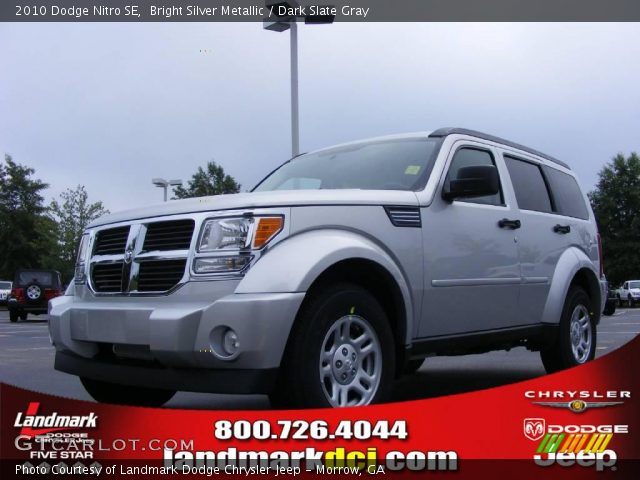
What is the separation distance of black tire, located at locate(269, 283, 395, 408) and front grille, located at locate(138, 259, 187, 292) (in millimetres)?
706

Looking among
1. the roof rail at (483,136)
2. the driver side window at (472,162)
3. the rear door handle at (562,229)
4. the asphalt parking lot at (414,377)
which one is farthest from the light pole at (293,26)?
the asphalt parking lot at (414,377)

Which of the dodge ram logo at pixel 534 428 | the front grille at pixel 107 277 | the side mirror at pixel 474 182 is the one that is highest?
the side mirror at pixel 474 182

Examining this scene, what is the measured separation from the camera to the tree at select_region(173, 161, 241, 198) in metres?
42.3

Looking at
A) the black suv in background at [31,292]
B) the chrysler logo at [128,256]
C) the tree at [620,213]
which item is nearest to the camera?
the chrysler logo at [128,256]

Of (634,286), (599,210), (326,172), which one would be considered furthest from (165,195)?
(599,210)

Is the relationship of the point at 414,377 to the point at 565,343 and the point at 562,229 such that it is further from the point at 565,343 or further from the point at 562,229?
the point at 562,229

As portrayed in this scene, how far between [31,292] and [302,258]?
22.3 meters

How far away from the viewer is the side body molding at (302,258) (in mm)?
3658

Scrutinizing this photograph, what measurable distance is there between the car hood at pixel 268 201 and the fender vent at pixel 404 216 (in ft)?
0.13

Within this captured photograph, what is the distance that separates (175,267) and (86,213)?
5208 cm

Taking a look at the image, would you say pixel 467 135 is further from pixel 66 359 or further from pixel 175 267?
pixel 66 359

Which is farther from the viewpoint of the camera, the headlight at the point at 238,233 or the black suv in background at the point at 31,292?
the black suv in background at the point at 31,292

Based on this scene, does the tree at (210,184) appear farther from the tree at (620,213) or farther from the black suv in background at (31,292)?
the tree at (620,213)

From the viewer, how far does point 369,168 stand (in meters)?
5.20
